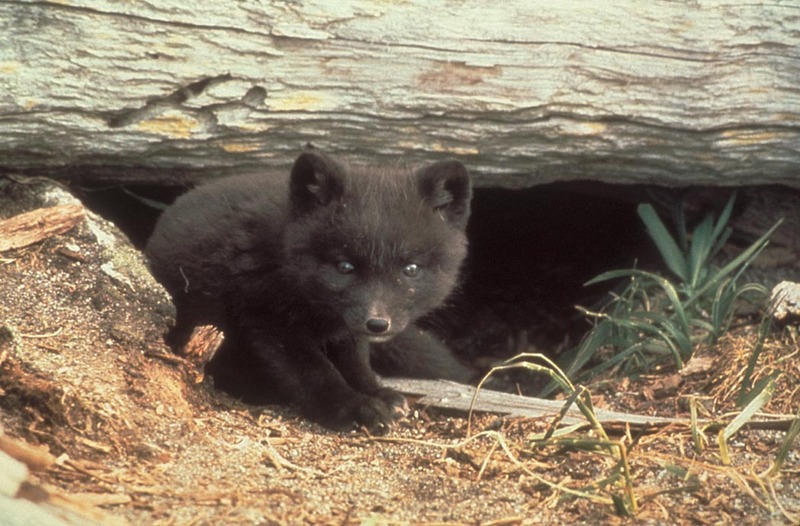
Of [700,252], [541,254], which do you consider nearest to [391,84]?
[700,252]

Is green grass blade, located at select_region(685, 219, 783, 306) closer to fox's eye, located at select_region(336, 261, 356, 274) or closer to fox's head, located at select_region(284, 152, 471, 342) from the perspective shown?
fox's head, located at select_region(284, 152, 471, 342)

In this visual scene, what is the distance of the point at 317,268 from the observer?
438 centimetres

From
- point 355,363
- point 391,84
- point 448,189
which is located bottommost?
point 355,363

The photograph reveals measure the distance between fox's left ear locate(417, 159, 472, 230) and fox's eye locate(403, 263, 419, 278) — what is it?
0.32 metres

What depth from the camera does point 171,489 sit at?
303 cm

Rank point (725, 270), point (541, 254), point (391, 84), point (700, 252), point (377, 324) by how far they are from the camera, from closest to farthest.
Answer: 1. point (377, 324)
2. point (391, 84)
3. point (725, 270)
4. point (700, 252)
5. point (541, 254)

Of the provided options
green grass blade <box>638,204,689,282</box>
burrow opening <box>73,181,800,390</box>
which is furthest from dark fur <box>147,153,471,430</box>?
burrow opening <box>73,181,800,390</box>

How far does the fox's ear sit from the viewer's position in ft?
14.3

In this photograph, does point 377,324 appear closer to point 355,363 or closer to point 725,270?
point 355,363

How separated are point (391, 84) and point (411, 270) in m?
1.06

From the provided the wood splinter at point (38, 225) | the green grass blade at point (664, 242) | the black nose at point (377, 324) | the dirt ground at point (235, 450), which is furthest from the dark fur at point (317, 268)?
the green grass blade at point (664, 242)

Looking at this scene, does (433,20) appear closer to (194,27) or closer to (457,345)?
(194,27)

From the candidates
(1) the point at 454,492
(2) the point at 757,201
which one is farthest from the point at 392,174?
(2) the point at 757,201

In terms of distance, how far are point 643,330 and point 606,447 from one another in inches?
81.0
